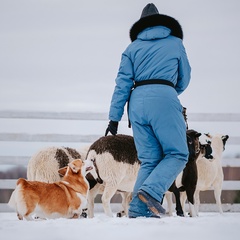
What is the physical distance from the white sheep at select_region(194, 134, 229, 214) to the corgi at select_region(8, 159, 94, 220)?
208cm

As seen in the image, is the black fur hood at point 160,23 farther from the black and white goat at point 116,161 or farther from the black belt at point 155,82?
the black and white goat at point 116,161

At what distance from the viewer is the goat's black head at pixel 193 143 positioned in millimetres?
6398

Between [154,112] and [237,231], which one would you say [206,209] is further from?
[237,231]

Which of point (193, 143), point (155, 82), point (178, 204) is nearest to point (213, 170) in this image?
point (193, 143)

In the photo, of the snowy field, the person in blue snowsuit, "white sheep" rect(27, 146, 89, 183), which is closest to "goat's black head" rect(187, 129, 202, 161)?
"white sheep" rect(27, 146, 89, 183)

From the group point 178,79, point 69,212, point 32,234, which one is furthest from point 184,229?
point 69,212

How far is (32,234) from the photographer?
10.3ft

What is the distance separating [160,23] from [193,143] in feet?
7.07

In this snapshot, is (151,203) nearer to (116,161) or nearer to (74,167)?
(74,167)

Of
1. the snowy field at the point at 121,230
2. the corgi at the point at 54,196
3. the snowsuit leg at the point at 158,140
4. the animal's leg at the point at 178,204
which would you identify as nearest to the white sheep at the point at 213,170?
the animal's leg at the point at 178,204

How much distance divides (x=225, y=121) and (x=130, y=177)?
2878 mm

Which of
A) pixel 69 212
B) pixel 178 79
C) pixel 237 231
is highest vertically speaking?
pixel 178 79

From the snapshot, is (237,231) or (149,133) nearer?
(237,231)

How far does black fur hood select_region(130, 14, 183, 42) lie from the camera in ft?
15.6
